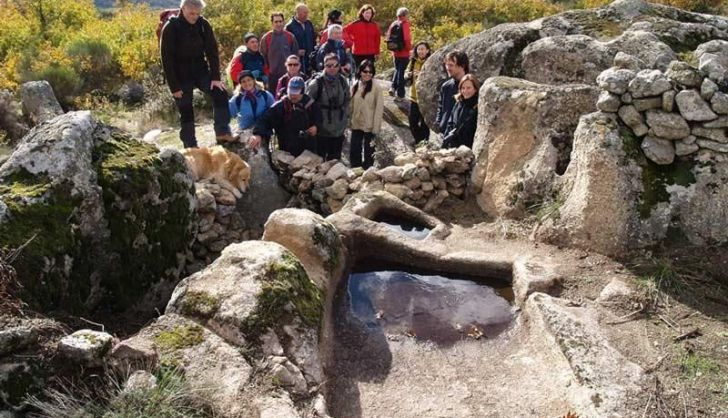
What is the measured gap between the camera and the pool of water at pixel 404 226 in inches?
310

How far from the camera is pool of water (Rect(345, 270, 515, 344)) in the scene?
591 centimetres

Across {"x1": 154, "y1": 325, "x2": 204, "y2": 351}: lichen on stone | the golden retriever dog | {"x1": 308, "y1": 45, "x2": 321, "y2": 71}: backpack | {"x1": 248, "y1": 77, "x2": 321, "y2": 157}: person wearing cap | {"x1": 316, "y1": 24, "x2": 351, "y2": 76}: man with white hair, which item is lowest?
the golden retriever dog

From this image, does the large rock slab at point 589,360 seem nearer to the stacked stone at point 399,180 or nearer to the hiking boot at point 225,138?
the stacked stone at point 399,180

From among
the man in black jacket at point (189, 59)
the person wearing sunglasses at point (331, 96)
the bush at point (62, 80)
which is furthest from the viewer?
the bush at point (62, 80)

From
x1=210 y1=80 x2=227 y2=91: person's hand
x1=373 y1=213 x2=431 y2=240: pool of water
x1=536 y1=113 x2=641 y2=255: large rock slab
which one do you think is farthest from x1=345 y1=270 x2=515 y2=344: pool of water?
x1=210 y1=80 x2=227 y2=91: person's hand

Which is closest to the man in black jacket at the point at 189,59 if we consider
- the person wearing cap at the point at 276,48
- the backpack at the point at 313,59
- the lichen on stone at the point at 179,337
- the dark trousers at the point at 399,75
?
the person wearing cap at the point at 276,48

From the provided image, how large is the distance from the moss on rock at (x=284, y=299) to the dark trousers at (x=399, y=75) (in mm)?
8857

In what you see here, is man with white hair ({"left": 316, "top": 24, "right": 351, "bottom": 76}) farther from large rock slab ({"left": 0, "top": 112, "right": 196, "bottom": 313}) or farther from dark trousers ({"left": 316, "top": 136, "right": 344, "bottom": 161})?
large rock slab ({"left": 0, "top": 112, "right": 196, "bottom": 313})

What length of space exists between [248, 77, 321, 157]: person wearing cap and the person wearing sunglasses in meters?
0.11

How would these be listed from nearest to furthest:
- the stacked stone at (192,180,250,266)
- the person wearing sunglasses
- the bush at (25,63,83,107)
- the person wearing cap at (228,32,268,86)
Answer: the stacked stone at (192,180,250,266) < the person wearing sunglasses < the person wearing cap at (228,32,268,86) < the bush at (25,63,83,107)

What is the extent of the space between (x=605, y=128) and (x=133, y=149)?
5328 millimetres

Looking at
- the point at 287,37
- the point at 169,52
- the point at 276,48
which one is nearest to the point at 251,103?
the point at 169,52

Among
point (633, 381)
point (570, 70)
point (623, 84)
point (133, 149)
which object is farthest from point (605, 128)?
point (133, 149)

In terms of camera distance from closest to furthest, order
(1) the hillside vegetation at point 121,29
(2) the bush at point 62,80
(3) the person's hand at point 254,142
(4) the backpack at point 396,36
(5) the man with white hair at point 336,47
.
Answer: (3) the person's hand at point 254,142 → (5) the man with white hair at point 336,47 → (4) the backpack at point 396,36 → (2) the bush at point 62,80 → (1) the hillside vegetation at point 121,29
